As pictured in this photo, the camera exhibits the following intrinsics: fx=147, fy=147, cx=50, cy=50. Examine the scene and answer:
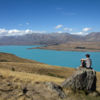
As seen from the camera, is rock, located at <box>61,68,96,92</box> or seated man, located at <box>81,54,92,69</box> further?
seated man, located at <box>81,54,92,69</box>

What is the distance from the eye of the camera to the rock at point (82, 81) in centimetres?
1287

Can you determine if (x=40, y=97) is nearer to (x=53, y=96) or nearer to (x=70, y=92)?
(x=53, y=96)

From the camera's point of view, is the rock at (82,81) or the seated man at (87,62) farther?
the seated man at (87,62)

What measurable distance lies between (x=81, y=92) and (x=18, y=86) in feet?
17.4

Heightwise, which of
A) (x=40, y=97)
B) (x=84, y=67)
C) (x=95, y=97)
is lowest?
(x=95, y=97)

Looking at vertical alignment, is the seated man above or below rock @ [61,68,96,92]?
above

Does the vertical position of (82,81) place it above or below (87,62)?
below

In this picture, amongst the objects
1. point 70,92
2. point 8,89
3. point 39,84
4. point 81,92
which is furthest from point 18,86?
point 81,92

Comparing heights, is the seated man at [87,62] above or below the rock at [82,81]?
above

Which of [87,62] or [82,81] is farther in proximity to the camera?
[87,62]

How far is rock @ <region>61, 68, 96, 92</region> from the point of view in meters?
12.9

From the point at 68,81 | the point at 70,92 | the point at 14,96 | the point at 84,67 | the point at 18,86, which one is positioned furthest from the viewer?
the point at 84,67

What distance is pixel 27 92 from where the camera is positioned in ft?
35.2

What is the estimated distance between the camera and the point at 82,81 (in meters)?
13.0
